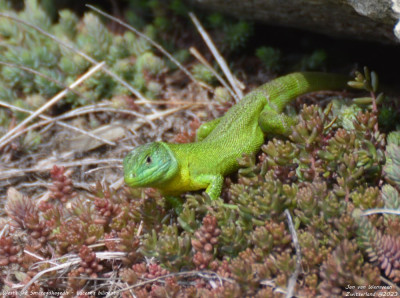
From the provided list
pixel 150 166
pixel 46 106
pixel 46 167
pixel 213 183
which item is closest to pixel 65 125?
pixel 46 106

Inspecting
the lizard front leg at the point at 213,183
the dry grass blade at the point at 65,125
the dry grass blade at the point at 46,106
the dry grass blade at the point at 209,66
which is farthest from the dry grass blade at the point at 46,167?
the dry grass blade at the point at 209,66

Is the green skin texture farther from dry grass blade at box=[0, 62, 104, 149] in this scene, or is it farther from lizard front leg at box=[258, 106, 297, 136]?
dry grass blade at box=[0, 62, 104, 149]

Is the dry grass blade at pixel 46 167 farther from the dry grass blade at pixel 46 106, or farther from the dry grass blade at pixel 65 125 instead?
the dry grass blade at pixel 46 106

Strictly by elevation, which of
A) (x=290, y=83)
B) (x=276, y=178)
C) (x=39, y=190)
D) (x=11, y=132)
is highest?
(x=290, y=83)

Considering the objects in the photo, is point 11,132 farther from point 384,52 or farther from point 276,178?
point 384,52

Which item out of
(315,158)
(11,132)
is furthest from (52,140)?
(315,158)

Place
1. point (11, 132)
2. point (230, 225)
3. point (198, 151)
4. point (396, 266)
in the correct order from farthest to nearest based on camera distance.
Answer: point (11, 132) → point (198, 151) → point (230, 225) → point (396, 266)

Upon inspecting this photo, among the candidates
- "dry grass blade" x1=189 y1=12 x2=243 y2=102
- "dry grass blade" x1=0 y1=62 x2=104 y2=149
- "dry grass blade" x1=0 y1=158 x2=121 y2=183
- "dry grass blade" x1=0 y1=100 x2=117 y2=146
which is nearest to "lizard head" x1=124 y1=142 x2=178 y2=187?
"dry grass blade" x1=0 y1=158 x2=121 y2=183
